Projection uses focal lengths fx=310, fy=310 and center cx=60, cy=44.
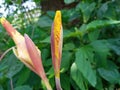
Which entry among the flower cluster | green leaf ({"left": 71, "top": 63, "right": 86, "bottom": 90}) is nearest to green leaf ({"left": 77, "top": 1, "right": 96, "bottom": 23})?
green leaf ({"left": 71, "top": 63, "right": 86, "bottom": 90})

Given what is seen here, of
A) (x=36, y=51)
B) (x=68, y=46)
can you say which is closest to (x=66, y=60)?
(x=68, y=46)

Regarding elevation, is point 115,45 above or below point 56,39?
below

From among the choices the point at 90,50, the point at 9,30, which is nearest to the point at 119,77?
the point at 90,50

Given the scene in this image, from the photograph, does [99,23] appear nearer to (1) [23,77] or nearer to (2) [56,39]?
(1) [23,77]

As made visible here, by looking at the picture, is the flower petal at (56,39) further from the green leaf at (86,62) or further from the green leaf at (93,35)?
the green leaf at (93,35)

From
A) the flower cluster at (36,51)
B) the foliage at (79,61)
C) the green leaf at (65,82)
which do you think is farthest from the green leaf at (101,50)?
the flower cluster at (36,51)

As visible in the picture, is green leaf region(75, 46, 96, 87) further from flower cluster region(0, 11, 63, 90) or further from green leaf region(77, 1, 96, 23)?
flower cluster region(0, 11, 63, 90)

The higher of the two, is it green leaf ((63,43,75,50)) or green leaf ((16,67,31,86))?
green leaf ((63,43,75,50))
